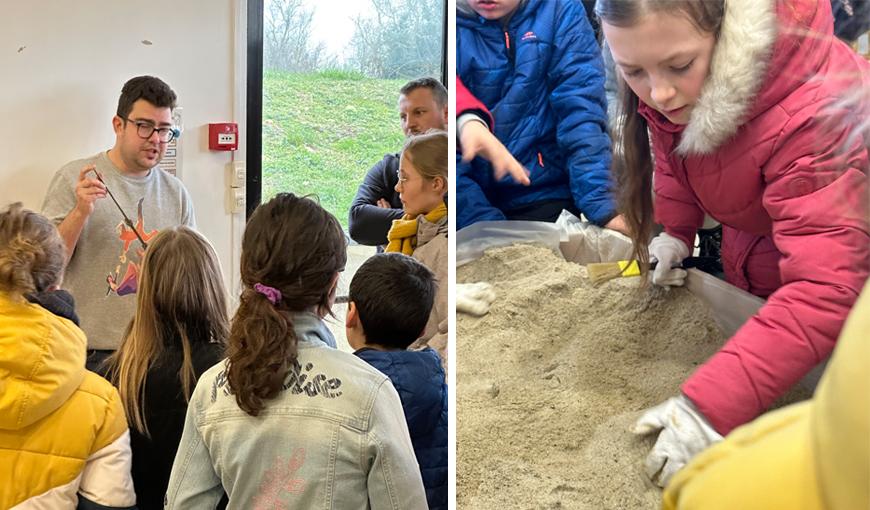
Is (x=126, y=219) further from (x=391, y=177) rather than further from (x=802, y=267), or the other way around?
(x=802, y=267)

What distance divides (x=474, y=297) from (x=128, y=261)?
135 centimetres

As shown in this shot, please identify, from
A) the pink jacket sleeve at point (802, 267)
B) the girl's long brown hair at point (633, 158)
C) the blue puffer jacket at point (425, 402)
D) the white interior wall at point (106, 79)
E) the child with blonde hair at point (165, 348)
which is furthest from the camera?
the white interior wall at point (106, 79)

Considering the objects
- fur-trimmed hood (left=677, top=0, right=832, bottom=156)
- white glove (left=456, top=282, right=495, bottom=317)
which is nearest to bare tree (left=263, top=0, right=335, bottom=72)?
white glove (left=456, top=282, right=495, bottom=317)

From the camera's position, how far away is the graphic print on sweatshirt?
7.62ft

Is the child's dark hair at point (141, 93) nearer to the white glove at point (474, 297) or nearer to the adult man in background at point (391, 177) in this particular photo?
the adult man in background at point (391, 177)

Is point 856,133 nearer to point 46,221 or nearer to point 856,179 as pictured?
point 856,179

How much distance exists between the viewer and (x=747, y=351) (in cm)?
115

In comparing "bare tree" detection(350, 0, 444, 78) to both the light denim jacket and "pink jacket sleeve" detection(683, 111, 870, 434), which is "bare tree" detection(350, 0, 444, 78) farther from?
"pink jacket sleeve" detection(683, 111, 870, 434)

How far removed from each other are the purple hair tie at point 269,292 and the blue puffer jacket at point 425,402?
9.9 inches

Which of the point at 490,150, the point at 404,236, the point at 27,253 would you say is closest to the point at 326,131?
the point at 404,236

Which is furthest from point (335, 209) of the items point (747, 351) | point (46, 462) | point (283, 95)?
point (747, 351)

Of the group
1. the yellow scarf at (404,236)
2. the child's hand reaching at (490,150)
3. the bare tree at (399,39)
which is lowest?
the yellow scarf at (404,236)

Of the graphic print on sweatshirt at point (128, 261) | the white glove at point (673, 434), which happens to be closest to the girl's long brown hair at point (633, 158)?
the white glove at point (673, 434)

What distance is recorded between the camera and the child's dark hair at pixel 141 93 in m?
2.36
